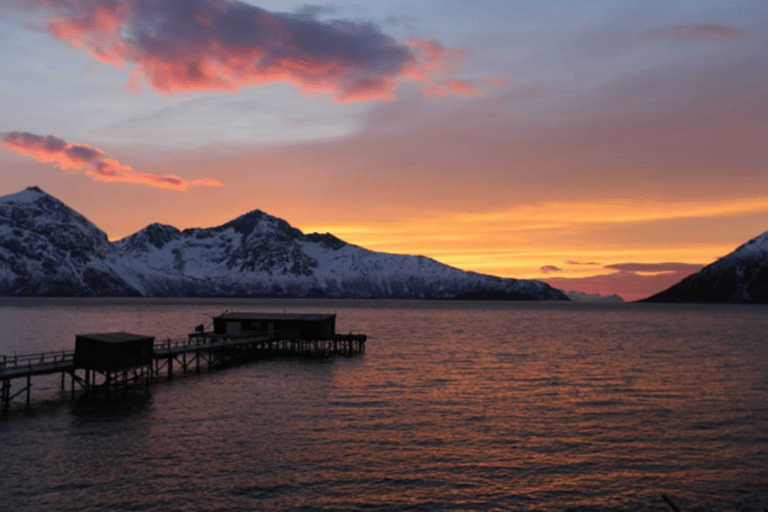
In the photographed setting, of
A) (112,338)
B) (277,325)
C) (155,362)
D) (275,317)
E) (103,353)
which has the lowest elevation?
(155,362)

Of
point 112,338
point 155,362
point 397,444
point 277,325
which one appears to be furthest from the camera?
point 277,325

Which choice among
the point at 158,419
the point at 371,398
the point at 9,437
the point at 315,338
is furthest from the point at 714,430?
the point at 315,338

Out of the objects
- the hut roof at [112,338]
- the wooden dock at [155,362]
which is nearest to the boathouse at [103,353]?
the hut roof at [112,338]

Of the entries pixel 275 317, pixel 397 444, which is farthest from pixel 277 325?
pixel 397 444

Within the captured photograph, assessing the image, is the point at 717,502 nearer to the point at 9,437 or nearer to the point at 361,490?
the point at 361,490

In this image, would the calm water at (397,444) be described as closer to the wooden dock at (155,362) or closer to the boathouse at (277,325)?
the wooden dock at (155,362)

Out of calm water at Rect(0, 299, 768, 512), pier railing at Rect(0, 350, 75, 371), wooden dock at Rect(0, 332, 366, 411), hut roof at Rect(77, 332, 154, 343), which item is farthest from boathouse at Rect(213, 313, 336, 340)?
hut roof at Rect(77, 332, 154, 343)

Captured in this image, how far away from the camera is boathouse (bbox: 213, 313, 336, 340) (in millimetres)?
109750

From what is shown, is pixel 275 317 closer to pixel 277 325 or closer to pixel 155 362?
pixel 277 325

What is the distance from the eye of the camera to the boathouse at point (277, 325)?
110m

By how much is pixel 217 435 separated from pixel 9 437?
552 inches

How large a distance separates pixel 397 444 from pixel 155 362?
5363 cm

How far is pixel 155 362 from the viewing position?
291 feet

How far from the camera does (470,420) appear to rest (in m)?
53.8
